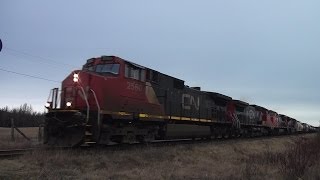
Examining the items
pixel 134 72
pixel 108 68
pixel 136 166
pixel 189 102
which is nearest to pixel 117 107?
pixel 108 68

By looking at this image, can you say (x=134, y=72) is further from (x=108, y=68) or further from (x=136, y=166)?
(x=136, y=166)

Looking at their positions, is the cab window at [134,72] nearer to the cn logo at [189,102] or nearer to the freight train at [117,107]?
the freight train at [117,107]

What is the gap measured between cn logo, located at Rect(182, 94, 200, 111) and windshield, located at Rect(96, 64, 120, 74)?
25.4 feet

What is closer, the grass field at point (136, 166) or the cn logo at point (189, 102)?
the grass field at point (136, 166)

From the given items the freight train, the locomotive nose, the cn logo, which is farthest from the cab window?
the cn logo

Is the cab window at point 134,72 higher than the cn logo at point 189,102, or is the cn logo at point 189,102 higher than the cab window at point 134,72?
the cab window at point 134,72

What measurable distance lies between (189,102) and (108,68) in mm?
8858

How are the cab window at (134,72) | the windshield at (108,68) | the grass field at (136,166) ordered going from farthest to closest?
the cab window at (134,72) → the windshield at (108,68) → the grass field at (136,166)

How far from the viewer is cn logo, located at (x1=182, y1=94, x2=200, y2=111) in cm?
2473

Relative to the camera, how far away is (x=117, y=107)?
17234mm

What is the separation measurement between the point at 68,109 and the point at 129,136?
303cm

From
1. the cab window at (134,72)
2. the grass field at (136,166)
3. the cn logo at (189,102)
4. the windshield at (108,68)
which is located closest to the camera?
the grass field at (136,166)

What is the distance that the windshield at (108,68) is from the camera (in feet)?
57.7

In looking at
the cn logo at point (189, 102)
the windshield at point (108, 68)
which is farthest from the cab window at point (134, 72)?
the cn logo at point (189, 102)
